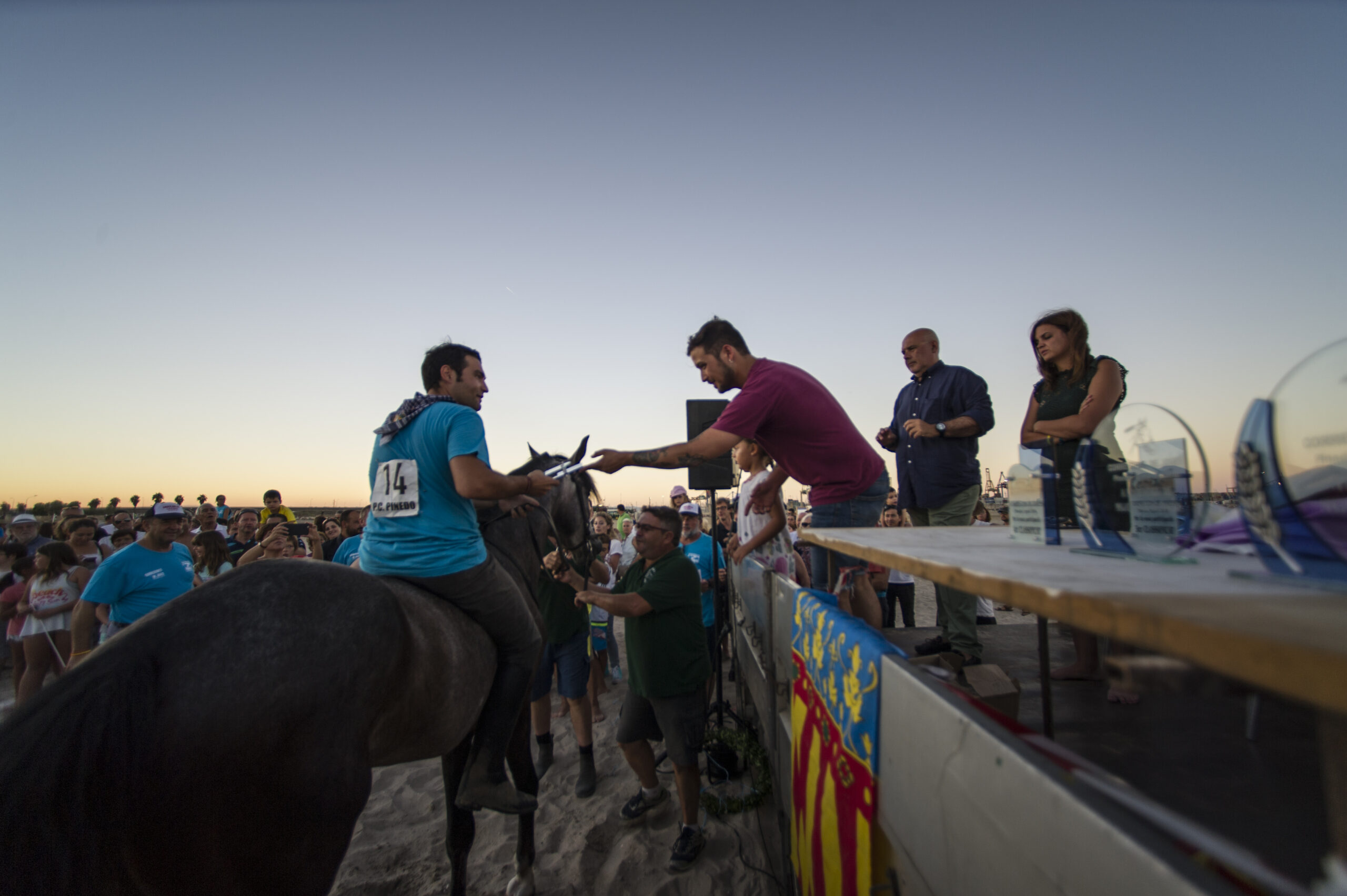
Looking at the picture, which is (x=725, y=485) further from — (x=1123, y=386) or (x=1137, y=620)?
(x=1137, y=620)

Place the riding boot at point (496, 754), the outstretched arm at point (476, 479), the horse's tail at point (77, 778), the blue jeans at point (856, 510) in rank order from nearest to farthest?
1. the horse's tail at point (77, 778)
2. the outstretched arm at point (476, 479)
3. the riding boot at point (496, 754)
4. the blue jeans at point (856, 510)

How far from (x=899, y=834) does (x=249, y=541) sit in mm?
8902

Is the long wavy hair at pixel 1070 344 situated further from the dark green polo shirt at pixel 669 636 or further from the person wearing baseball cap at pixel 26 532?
the person wearing baseball cap at pixel 26 532

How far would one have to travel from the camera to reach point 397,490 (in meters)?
2.70

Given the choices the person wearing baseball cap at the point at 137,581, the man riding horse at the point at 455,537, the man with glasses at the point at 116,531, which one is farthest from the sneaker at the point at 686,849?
the man with glasses at the point at 116,531

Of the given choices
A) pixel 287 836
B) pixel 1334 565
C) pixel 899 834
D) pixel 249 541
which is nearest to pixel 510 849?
pixel 287 836

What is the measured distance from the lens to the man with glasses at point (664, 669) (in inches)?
134

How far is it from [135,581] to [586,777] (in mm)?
4111

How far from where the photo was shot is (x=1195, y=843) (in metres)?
0.63

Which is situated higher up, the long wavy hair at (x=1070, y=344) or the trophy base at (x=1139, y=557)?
the long wavy hair at (x=1070, y=344)

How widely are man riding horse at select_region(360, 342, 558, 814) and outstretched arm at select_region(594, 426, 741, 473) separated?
53 cm

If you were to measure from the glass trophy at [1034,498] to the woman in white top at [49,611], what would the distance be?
8841 millimetres

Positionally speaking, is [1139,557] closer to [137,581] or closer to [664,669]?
Result: [664,669]

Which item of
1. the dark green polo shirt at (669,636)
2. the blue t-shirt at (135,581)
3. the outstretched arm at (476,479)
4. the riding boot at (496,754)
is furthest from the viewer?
the blue t-shirt at (135,581)
